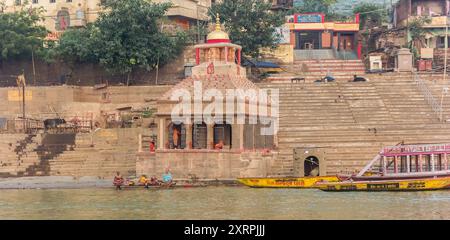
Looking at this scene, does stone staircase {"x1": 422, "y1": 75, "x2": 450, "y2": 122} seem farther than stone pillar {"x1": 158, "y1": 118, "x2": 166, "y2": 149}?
Yes

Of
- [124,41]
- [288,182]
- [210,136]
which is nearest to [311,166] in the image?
[288,182]

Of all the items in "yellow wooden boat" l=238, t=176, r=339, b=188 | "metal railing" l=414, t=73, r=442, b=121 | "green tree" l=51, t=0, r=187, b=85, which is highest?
"green tree" l=51, t=0, r=187, b=85

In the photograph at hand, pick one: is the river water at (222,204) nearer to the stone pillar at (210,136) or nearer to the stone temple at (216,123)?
the stone temple at (216,123)

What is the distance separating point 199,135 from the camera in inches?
1972

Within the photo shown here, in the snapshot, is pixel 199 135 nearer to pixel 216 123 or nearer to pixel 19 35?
pixel 216 123

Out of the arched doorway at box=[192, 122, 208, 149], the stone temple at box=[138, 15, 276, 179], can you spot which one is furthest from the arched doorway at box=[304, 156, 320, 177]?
the arched doorway at box=[192, 122, 208, 149]

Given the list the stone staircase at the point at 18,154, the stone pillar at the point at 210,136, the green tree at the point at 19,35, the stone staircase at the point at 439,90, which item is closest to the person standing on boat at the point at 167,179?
the stone pillar at the point at 210,136

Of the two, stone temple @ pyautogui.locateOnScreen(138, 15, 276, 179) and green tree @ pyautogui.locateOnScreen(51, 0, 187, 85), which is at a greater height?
green tree @ pyautogui.locateOnScreen(51, 0, 187, 85)

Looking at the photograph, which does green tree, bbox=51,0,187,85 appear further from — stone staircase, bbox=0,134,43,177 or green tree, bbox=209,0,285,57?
stone staircase, bbox=0,134,43,177

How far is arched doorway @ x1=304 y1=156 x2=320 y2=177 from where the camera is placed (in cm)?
4503

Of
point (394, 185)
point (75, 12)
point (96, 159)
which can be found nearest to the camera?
point (394, 185)

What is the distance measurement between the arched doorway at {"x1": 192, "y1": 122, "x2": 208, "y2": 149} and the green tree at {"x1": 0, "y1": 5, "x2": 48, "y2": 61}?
15.5 metres

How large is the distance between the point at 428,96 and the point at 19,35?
23.9 metres

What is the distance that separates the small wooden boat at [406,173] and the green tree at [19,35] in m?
26.5
